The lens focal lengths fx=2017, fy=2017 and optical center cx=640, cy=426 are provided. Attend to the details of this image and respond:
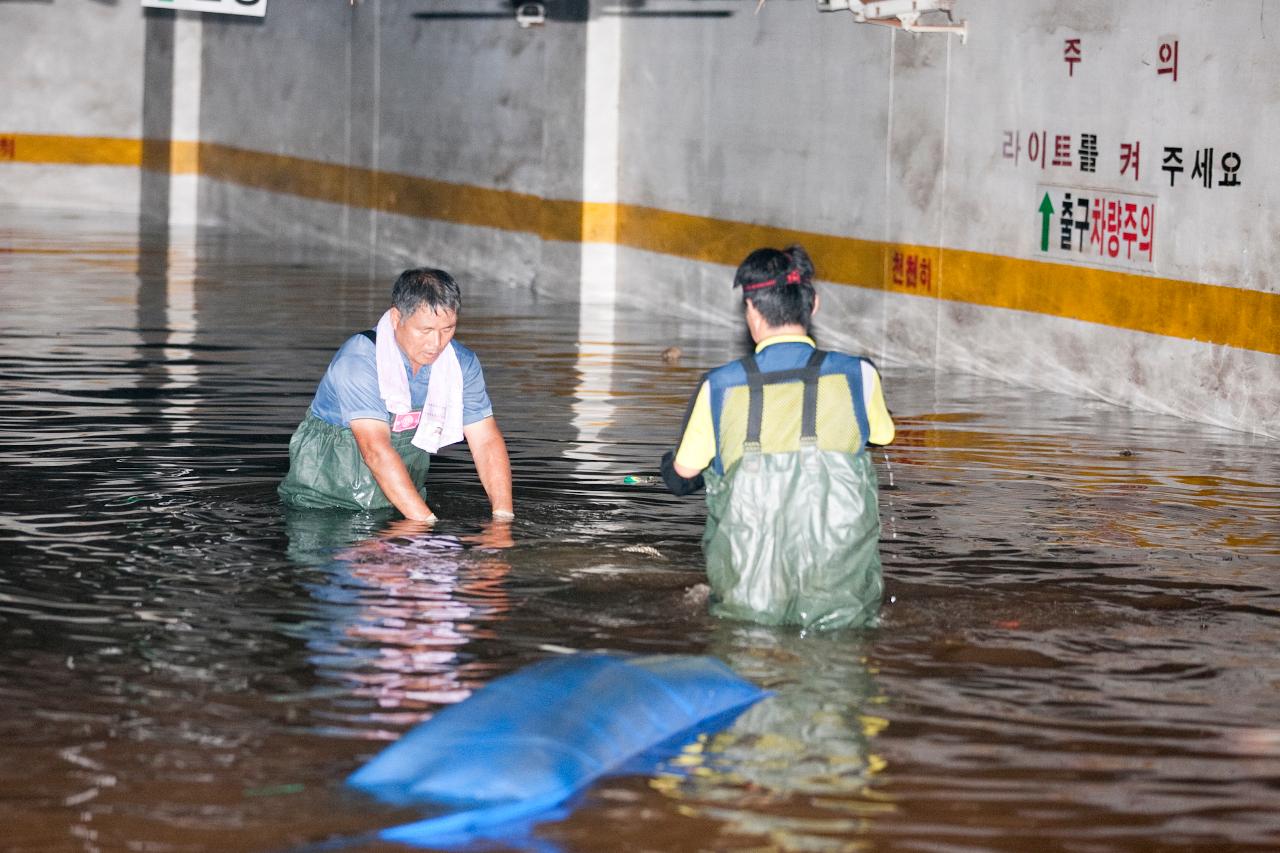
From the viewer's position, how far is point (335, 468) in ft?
24.9

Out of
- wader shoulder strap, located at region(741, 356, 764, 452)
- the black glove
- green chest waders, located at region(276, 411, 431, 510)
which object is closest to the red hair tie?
wader shoulder strap, located at region(741, 356, 764, 452)

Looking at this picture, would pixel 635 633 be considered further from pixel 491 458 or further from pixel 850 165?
pixel 850 165

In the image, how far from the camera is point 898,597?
656cm

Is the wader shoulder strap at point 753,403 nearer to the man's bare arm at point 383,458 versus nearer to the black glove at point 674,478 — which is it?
the black glove at point 674,478

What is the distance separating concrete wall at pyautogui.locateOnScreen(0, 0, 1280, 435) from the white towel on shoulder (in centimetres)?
530

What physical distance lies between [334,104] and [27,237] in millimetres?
3703

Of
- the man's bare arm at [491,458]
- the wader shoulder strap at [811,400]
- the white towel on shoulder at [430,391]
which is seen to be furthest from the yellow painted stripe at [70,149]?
the wader shoulder strap at [811,400]

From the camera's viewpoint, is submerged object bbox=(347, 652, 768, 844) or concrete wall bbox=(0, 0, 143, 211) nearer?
submerged object bbox=(347, 652, 768, 844)

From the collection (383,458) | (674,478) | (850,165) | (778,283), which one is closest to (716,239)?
(850,165)

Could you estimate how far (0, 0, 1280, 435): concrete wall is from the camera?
36.6 feet

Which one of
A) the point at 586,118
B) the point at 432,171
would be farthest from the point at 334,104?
the point at 586,118

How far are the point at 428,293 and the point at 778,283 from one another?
1683 mm

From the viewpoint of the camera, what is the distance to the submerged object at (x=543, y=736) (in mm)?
4445

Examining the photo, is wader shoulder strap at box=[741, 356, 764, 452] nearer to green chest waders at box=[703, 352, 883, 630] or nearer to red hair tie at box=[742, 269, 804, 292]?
green chest waders at box=[703, 352, 883, 630]
